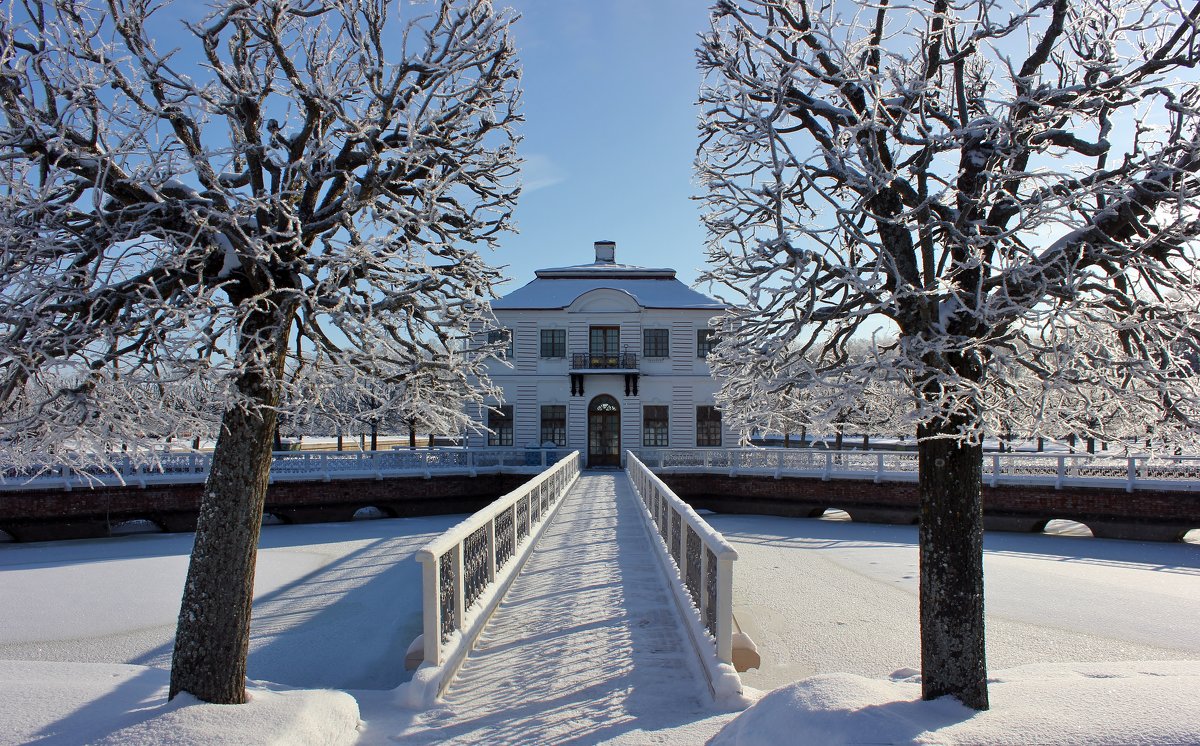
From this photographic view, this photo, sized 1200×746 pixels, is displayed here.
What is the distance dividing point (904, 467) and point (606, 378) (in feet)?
39.8

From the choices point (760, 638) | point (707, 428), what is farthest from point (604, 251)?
point (760, 638)

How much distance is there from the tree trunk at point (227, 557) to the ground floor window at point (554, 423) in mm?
23654

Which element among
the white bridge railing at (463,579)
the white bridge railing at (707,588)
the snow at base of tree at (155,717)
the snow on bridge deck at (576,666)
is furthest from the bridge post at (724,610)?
the snow at base of tree at (155,717)

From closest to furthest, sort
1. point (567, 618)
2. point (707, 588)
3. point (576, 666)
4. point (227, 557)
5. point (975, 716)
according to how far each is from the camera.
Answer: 1. point (975, 716)
2. point (227, 557)
3. point (576, 666)
4. point (707, 588)
5. point (567, 618)

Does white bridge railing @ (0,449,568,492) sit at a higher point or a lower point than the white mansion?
lower

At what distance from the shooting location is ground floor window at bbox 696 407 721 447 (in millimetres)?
28375

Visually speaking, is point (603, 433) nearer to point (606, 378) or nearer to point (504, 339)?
point (606, 378)

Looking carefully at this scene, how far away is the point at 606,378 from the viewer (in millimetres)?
28656

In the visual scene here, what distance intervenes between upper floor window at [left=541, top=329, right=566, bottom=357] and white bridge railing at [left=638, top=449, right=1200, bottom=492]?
6.14 meters

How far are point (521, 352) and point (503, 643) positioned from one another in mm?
22563

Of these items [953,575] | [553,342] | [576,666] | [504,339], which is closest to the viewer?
[953,575]

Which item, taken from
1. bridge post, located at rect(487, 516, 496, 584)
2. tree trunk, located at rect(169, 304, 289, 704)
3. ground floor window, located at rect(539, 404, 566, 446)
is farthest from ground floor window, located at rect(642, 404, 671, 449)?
tree trunk, located at rect(169, 304, 289, 704)

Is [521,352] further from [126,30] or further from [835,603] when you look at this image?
[126,30]

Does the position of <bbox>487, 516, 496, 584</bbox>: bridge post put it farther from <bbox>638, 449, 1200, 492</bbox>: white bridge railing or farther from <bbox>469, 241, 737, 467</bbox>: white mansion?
<bbox>469, 241, 737, 467</bbox>: white mansion
